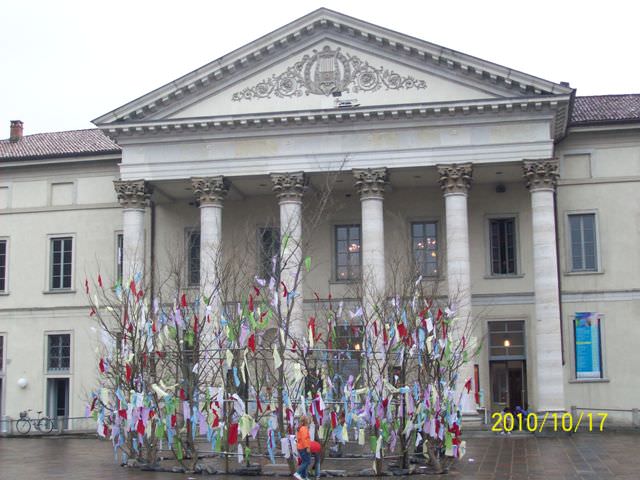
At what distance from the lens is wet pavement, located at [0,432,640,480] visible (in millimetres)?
23328

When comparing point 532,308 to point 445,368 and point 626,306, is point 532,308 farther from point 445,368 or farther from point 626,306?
point 445,368

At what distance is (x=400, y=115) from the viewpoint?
3819 cm

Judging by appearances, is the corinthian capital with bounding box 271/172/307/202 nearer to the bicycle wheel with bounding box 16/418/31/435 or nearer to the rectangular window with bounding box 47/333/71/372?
the rectangular window with bounding box 47/333/71/372

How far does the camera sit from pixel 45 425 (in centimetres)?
4247

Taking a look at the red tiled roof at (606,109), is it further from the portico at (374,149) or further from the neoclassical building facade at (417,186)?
the portico at (374,149)

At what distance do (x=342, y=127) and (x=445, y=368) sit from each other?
54.0ft

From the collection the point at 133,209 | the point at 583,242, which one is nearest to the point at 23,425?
the point at 133,209

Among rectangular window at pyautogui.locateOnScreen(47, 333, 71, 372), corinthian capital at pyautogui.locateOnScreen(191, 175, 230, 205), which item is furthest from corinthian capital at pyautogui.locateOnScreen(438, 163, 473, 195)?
rectangular window at pyautogui.locateOnScreen(47, 333, 71, 372)

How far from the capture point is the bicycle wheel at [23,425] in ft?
140

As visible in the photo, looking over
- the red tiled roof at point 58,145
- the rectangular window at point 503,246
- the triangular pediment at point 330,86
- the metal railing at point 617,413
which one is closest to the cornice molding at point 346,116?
the triangular pediment at point 330,86

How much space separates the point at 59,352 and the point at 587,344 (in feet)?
76.4

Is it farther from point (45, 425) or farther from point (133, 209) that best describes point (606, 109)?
point (45, 425)

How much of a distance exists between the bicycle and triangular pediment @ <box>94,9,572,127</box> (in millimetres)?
13231

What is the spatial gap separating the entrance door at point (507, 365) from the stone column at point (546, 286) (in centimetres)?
318
